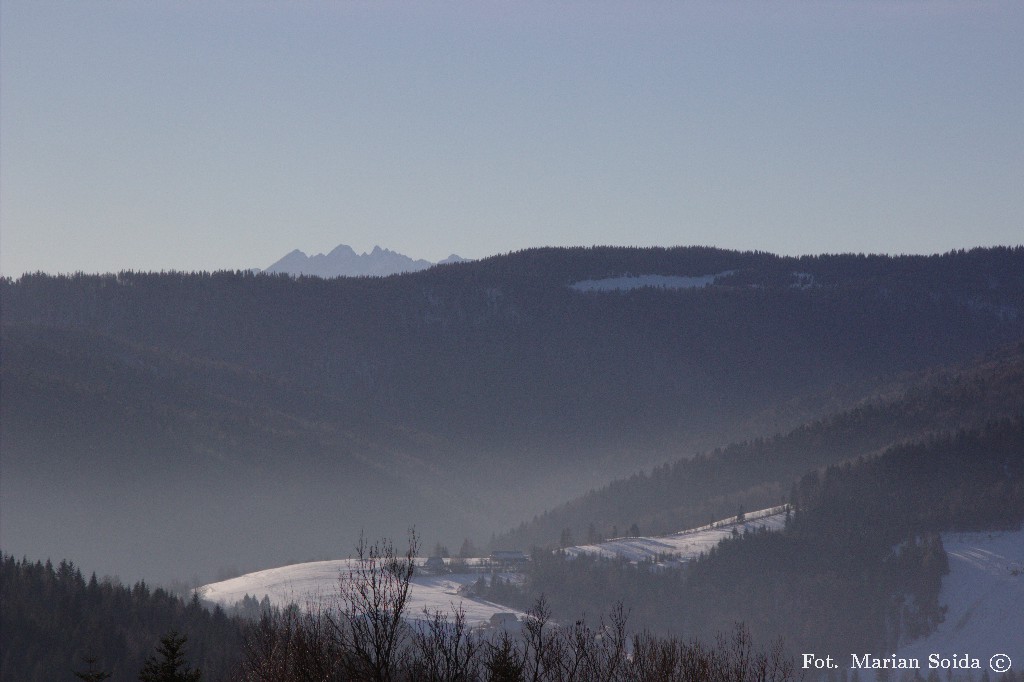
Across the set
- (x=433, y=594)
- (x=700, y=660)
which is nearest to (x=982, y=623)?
(x=433, y=594)

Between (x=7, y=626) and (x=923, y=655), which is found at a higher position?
(x=7, y=626)

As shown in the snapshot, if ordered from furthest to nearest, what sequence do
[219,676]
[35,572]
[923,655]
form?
[923,655] < [35,572] < [219,676]

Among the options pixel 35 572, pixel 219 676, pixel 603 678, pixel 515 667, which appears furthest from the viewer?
pixel 35 572

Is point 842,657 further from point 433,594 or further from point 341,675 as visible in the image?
point 341,675

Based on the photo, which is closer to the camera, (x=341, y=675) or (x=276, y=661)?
(x=341, y=675)

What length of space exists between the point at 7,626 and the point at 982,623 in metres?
130

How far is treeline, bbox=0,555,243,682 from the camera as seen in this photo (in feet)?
398

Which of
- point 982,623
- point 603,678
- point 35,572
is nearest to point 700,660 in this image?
point 603,678

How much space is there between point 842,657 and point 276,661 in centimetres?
15964

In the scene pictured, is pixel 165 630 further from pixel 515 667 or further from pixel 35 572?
pixel 515 667

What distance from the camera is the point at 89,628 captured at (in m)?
128

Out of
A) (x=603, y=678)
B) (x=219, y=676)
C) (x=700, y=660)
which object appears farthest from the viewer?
(x=219, y=676)

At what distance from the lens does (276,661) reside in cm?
4934

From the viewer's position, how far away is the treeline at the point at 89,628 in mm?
121375
